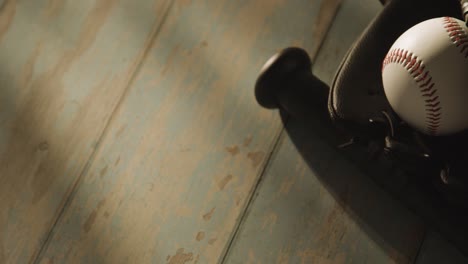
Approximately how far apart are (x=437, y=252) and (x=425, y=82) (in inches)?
12.9

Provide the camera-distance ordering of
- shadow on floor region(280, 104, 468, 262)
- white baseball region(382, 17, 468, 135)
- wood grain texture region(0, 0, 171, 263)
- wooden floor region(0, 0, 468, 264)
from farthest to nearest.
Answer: wood grain texture region(0, 0, 171, 263), wooden floor region(0, 0, 468, 264), shadow on floor region(280, 104, 468, 262), white baseball region(382, 17, 468, 135)

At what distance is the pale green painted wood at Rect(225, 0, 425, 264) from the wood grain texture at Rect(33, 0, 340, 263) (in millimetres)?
37

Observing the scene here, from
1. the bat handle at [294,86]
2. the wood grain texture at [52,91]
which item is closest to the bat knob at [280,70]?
the bat handle at [294,86]

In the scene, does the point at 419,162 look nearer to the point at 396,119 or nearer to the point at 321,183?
the point at 396,119

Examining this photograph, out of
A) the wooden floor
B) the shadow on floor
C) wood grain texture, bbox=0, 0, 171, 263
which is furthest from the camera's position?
wood grain texture, bbox=0, 0, 171, 263

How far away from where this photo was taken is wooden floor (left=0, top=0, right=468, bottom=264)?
0.86 m

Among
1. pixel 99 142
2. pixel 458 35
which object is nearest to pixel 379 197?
pixel 458 35

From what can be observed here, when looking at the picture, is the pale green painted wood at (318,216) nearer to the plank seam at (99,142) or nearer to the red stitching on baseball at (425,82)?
the red stitching on baseball at (425,82)

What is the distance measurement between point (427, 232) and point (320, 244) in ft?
0.59

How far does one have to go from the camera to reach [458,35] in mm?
627

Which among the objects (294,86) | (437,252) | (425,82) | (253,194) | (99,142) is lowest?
(99,142)

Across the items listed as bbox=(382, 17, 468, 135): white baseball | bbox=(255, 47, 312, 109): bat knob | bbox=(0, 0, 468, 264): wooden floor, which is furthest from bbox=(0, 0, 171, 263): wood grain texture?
bbox=(382, 17, 468, 135): white baseball

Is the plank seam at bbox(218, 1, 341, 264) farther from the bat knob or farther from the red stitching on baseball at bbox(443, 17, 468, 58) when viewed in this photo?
the red stitching on baseball at bbox(443, 17, 468, 58)

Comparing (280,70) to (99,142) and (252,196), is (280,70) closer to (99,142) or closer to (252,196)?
(252,196)
